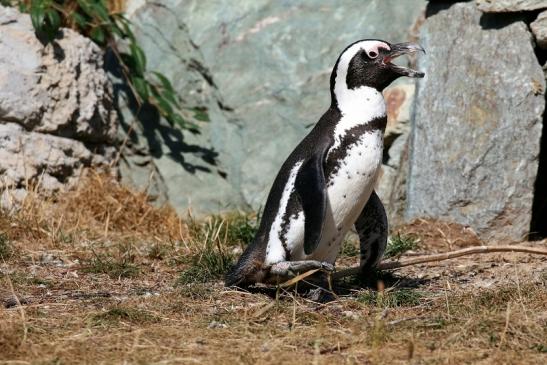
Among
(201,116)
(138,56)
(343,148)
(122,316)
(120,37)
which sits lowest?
(122,316)

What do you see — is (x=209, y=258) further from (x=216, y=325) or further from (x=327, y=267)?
(x=216, y=325)

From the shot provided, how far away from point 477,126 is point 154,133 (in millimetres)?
2547

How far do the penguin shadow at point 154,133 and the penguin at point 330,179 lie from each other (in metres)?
2.94

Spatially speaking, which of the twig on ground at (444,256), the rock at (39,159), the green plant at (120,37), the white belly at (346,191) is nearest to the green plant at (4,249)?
the rock at (39,159)

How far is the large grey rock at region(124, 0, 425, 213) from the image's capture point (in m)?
7.70

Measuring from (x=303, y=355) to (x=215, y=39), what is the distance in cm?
475

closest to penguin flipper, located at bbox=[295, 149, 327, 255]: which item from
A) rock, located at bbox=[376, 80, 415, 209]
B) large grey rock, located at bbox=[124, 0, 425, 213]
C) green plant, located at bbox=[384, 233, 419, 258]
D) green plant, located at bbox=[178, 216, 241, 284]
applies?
green plant, located at bbox=[178, 216, 241, 284]

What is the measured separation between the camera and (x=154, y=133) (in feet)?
26.1

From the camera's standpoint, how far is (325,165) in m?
4.80

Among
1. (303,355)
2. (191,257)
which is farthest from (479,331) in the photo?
(191,257)

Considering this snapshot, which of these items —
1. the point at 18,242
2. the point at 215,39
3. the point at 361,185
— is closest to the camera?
the point at 361,185

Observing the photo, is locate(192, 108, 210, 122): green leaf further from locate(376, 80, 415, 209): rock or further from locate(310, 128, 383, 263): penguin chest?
locate(310, 128, 383, 263): penguin chest

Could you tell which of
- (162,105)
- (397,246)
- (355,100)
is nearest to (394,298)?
(355,100)

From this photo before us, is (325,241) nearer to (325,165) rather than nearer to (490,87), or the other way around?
(325,165)
